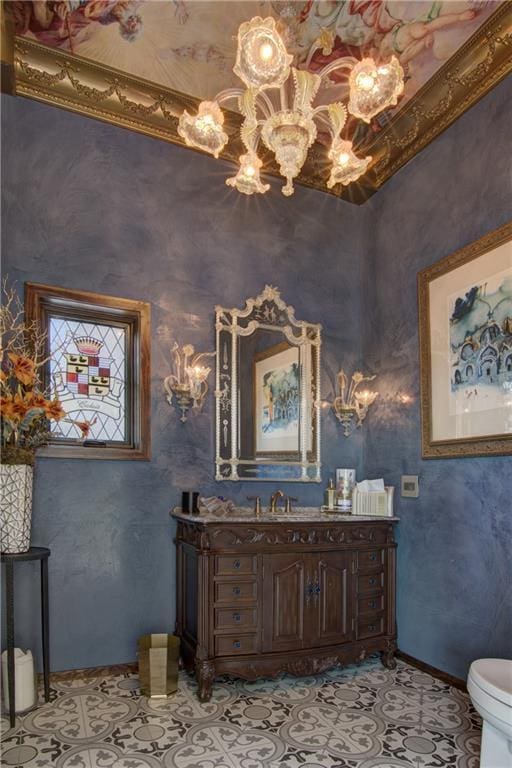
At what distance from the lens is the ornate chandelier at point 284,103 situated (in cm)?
216

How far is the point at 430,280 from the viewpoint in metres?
3.63

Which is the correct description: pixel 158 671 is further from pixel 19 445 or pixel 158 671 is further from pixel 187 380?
pixel 187 380

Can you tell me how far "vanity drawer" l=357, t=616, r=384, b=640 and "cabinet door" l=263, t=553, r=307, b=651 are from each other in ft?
1.52

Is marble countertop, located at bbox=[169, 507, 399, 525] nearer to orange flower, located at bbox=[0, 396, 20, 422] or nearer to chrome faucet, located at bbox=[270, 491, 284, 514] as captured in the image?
chrome faucet, located at bbox=[270, 491, 284, 514]

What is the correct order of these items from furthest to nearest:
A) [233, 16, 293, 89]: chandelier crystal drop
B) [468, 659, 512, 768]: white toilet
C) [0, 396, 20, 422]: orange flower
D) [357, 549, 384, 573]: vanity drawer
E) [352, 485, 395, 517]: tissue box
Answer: [352, 485, 395, 517]: tissue box < [357, 549, 384, 573]: vanity drawer < [0, 396, 20, 422]: orange flower < [233, 16, 293, 89]: chandelier crystal drop < [468, 659, 512, 768]: white toilet

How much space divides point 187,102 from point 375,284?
2.00 meters

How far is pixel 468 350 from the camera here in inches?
128

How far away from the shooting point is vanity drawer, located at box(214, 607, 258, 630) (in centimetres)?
301

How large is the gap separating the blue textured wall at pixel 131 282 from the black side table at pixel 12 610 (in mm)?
259

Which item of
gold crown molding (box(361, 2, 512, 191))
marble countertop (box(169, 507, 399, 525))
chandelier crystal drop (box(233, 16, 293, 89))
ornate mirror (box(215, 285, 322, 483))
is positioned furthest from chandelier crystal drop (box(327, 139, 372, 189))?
marble countertop (box(169, 507, 399, 525))

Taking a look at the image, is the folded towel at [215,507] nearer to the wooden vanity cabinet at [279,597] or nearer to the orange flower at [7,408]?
the wooden vanity cabinet at [279,597]

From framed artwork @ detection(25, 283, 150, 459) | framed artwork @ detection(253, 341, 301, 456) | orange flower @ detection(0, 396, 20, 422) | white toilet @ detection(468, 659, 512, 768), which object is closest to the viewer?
white toilet @ detection(468, 659, 512, 768)

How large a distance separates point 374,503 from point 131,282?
232cm

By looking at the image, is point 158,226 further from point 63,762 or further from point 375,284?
point 63,762
